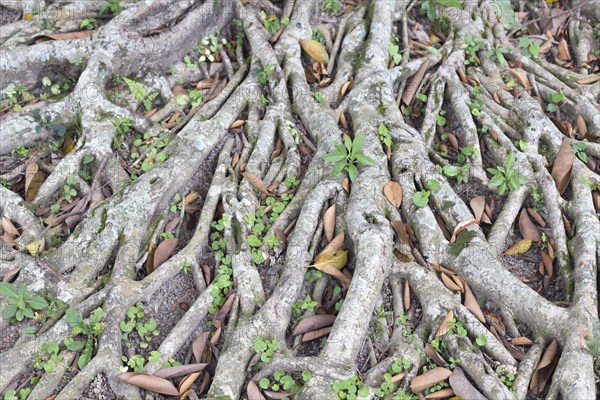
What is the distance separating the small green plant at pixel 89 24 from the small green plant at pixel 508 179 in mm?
3611

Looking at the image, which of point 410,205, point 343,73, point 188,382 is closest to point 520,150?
point 410,205

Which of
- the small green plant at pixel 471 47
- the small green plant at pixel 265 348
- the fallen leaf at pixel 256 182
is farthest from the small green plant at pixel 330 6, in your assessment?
the small green plant at pixel 265 348

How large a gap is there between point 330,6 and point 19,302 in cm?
383

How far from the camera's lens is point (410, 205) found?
411 centimetres

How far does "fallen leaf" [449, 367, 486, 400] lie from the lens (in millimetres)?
3297

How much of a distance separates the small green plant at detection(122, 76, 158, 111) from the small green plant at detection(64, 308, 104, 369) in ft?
6.70

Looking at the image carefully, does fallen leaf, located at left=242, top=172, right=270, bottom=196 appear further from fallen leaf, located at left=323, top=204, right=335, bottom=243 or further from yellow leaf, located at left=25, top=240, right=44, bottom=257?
yellow leaf, located at left=25, top=240, right=44, bottom=257

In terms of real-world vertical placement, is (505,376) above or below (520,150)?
below

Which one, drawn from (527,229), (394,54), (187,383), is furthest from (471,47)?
(187,383)

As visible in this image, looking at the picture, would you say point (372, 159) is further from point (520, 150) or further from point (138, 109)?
point (138, 109)

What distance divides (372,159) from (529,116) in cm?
146

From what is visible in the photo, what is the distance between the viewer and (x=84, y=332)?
3.53 metres

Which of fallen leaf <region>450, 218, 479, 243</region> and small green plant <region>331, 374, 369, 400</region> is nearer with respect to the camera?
small green plant <region>331, 374, 369, 400</region>

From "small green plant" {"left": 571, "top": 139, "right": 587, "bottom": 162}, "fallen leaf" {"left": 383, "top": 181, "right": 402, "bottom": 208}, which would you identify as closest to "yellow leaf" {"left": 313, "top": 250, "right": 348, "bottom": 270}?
"fallen leaf" {"left": 383, "top": 181, "right": 402, "bottom": 208}
